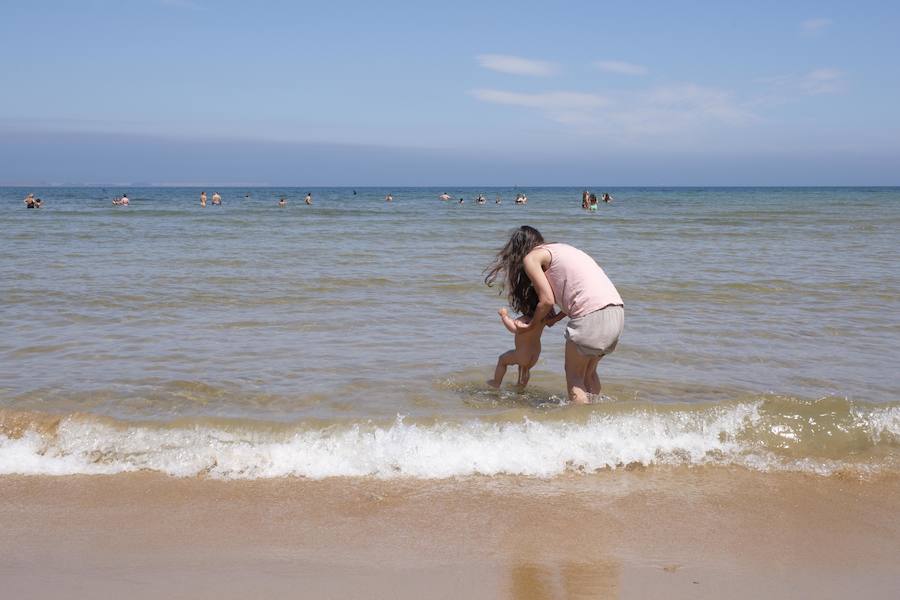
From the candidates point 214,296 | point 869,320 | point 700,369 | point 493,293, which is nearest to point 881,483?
point 700,369

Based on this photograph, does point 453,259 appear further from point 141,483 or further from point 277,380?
point 141,483

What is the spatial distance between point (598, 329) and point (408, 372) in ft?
6.14

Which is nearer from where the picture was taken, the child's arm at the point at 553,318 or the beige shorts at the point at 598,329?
the beige shorts at the point at 598,329

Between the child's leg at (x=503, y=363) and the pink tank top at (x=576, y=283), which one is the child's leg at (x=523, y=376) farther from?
the pink tank top at (x=576, y=283)

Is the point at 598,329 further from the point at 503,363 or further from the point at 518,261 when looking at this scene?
the point at 503,363

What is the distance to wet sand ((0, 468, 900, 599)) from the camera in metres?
2.96

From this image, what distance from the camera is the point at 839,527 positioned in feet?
11.6

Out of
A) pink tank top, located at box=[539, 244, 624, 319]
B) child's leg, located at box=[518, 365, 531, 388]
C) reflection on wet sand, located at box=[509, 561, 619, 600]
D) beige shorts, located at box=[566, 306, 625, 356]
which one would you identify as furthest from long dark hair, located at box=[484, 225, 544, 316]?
reflection on wet sand, located at box=[509, 561, 619, 600]

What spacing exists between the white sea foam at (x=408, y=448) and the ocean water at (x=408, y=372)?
12 mm

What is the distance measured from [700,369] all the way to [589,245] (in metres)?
11.4

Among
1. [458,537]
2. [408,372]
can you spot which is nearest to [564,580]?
[458,537]

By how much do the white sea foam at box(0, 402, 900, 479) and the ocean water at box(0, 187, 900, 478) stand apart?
12 mm

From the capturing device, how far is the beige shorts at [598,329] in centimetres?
477

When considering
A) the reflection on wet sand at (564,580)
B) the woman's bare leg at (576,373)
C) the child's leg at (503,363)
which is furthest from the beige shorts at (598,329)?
the reflection on wet sand at (564,580)
